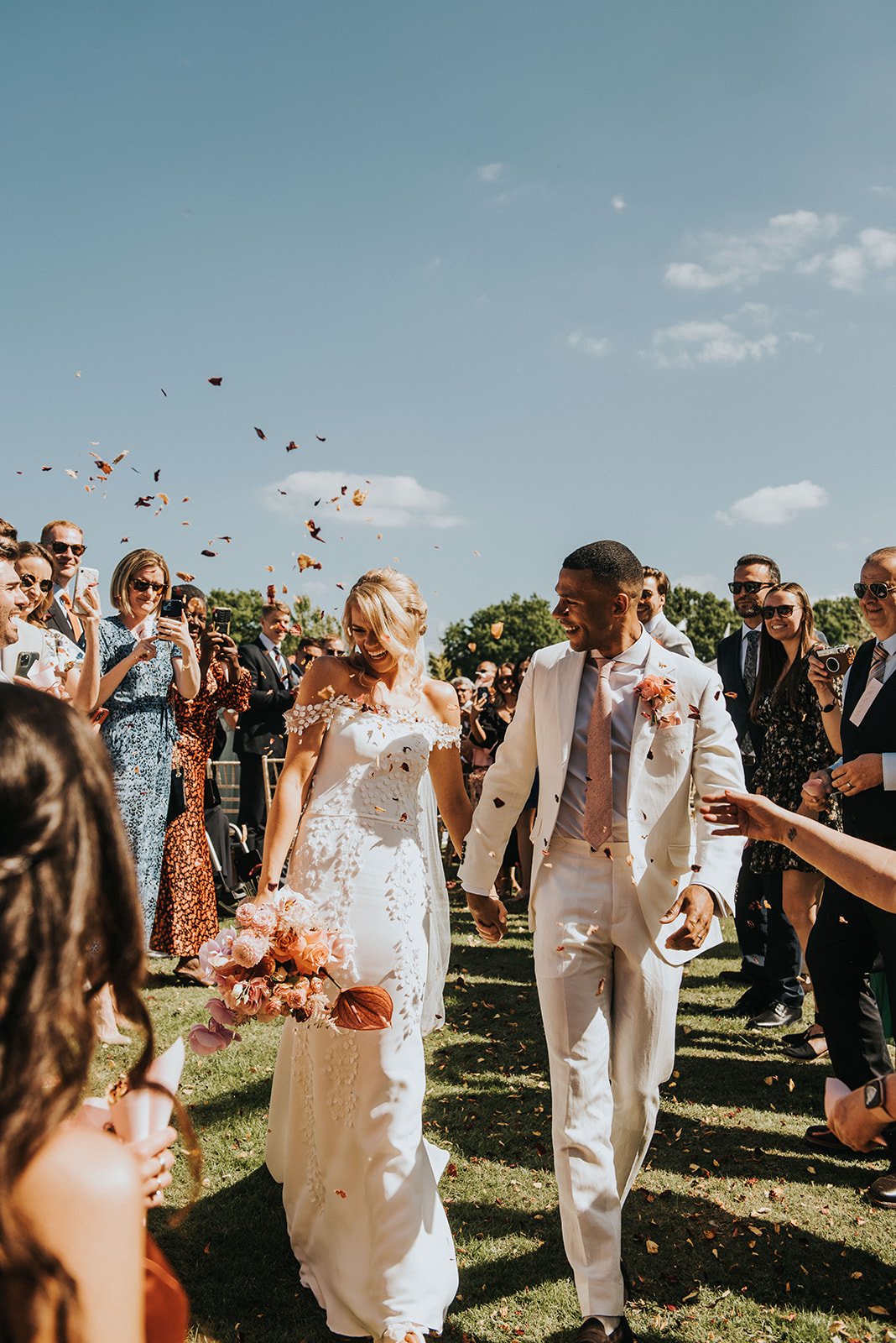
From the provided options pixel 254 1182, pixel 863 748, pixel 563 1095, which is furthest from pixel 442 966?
pixel 863 748

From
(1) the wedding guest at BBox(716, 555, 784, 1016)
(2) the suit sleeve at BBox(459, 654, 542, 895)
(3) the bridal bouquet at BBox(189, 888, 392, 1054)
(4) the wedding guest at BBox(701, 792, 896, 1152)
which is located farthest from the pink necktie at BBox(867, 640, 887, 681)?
(3) the bridal bouquet at BBox(189, 888, 392, 1054)

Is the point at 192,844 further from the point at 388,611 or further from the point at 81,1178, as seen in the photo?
the point at 81,1178

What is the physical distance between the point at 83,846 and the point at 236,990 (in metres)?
2.08

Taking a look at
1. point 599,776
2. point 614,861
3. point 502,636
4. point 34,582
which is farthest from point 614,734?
point 502,636

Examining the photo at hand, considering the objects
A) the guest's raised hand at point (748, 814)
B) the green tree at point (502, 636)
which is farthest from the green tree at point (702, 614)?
the guest's raised hand at point (748, 814)

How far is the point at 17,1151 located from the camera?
120 cm

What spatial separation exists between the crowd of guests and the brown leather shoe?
1.21m

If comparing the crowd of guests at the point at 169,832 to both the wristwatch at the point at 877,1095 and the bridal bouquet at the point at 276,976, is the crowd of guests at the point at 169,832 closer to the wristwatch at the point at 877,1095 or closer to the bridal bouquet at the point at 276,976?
the wristwatch at the point at 877,1095

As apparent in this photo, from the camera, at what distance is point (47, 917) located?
50.0 inches

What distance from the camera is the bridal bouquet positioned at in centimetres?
324

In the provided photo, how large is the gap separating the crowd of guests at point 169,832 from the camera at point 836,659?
0.01 m

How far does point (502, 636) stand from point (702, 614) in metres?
16.2

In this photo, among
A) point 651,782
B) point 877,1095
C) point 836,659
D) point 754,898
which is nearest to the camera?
point 877,1095

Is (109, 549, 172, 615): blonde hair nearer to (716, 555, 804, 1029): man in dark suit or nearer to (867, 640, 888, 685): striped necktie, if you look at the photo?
(716, 555, 804, 1029): man in dark suit
